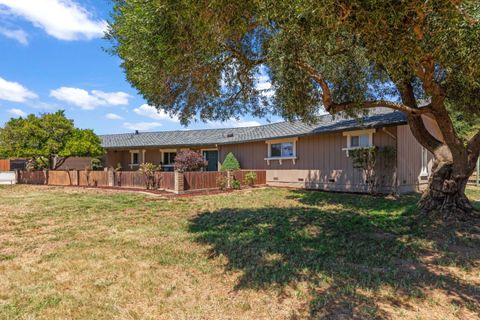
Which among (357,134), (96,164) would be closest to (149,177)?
(357,134)

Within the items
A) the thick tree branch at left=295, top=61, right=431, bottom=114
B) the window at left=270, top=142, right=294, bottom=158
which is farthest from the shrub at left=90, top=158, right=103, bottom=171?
the thick tree branch at left=295, top=61, right=431, bottom=114


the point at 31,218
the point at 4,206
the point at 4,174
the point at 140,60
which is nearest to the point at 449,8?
the point at 140,60

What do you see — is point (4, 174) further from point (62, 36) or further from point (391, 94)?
point (391, 94)

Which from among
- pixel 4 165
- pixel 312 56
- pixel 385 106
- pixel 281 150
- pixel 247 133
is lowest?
pixel 4 165

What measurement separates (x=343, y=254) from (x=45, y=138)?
18.2 meters

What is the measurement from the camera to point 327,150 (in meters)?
14.8

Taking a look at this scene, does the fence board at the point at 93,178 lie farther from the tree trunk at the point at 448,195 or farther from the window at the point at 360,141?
the tree trunk at the point at 448,195

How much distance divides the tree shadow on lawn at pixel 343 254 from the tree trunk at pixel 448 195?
63 cm

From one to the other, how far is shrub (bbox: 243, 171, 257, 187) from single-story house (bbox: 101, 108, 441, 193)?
4.46 ft

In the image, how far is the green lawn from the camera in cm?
343

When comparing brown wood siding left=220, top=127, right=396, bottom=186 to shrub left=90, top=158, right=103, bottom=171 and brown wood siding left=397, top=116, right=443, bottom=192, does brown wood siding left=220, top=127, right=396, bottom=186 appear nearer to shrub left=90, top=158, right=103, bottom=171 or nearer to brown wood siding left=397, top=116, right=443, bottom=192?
brown wood siding left=397, top=116, right=443, bottom=192

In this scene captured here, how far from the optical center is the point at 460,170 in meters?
7.69

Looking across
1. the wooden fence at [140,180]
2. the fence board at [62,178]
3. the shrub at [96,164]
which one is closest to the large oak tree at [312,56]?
the wooden fence at [140,180]

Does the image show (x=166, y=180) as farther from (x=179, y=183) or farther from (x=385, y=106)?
(x=385, y=106)
